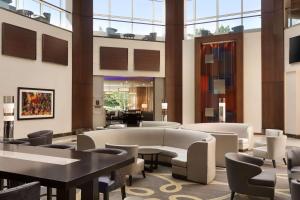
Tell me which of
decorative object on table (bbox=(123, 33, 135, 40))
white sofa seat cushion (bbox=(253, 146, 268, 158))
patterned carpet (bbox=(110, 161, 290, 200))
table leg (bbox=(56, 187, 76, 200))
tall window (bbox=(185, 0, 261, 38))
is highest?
tall window (bbox=(185, 0, 261, 38))

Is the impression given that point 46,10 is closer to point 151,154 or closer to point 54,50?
point 54,50

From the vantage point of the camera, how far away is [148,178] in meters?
6.07

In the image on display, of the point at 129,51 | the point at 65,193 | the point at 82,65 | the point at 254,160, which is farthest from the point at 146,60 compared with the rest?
the point at 65,193

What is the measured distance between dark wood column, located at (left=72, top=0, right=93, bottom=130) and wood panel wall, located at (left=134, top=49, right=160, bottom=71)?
237cm

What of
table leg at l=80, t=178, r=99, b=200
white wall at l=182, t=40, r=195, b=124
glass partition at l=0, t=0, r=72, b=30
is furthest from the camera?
white wall at l=182, t=40, r=195, b=124

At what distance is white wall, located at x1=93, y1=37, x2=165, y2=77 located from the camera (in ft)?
48.2

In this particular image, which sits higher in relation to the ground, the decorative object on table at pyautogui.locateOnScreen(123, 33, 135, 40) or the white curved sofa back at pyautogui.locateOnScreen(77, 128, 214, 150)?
the decorative object on table at pyautogui.locateOnScreen(123, 33, 135, 40)

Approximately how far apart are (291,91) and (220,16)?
5.24 meters

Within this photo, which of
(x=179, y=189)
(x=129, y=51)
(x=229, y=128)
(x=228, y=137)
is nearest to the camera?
(x=179, y=189)

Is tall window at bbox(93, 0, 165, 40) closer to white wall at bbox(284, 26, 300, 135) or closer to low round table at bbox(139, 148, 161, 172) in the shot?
white wall at bbox(284, 26, 300, 135)

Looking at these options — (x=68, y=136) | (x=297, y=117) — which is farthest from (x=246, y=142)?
(x=68, y=136)

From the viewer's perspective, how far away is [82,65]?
13.9m

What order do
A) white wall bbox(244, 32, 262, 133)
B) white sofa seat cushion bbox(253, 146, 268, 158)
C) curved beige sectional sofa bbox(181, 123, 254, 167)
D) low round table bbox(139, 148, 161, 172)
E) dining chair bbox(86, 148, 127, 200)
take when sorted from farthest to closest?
white wall bbox(244, 32, 262, 133) → white sofa seat cushion bbox(253, 146, 268, 158) → curved beige sectional sofa bbox(181, 123, 254, 167) → low round table bbox(139, 148, 161, 172) → dining chair bbox(86, 148, 127, 200)

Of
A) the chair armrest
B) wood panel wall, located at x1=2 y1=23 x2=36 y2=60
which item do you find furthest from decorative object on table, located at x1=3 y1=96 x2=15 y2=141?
wood panel wall, located at x1=2 y1=23 x2=36 y2=60
